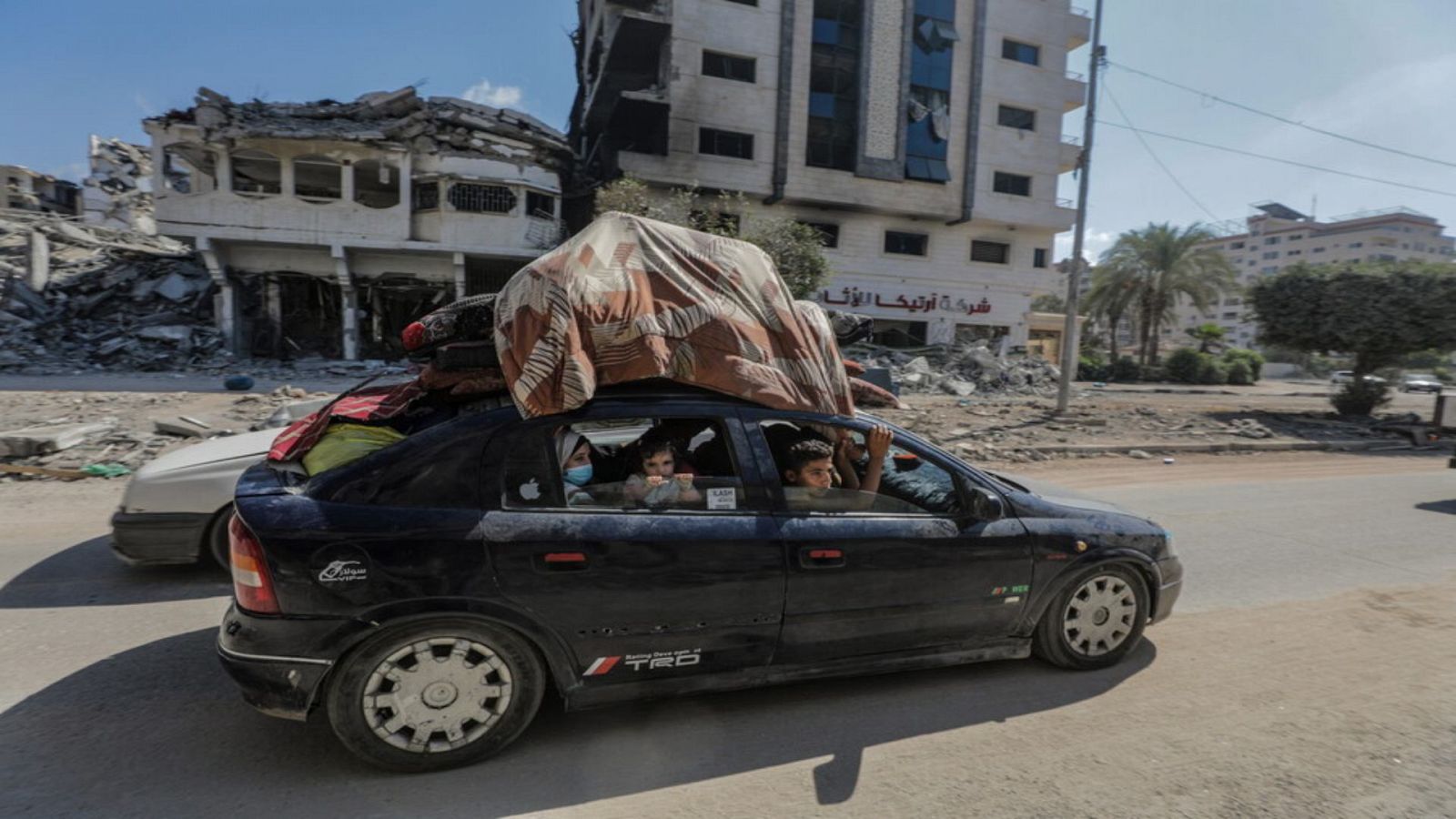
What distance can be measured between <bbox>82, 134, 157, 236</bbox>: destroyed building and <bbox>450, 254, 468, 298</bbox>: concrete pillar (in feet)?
75.2

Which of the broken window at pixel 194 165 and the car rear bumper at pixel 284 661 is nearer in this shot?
the car rear bumper at pixel 284 661

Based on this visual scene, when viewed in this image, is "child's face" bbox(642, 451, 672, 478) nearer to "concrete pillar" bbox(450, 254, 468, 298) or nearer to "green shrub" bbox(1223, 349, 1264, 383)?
"concrete pillar" bbox(450, 254, 468, 298)

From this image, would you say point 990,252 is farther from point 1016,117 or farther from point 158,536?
point 158,536

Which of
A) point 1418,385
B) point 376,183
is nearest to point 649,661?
point 376,183

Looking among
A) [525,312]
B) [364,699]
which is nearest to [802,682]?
[364,699]

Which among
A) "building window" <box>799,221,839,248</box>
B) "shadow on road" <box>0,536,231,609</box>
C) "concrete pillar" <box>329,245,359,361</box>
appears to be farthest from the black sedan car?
"building window" <box>799,221,839,248</box>

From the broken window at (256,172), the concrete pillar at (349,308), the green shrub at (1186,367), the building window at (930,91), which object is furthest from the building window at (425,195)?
→ the green shrub at (1186,367)

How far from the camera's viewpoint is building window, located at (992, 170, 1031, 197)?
33.1 m

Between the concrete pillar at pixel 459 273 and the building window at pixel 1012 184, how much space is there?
78.7 feet

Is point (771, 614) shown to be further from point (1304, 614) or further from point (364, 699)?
point (1304, 614)

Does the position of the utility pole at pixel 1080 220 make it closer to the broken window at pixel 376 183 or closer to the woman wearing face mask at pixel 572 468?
the woman wearing face mask at pixel 572 468

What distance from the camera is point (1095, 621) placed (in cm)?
359

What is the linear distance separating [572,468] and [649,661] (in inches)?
33.1

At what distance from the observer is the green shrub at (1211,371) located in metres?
39.2
